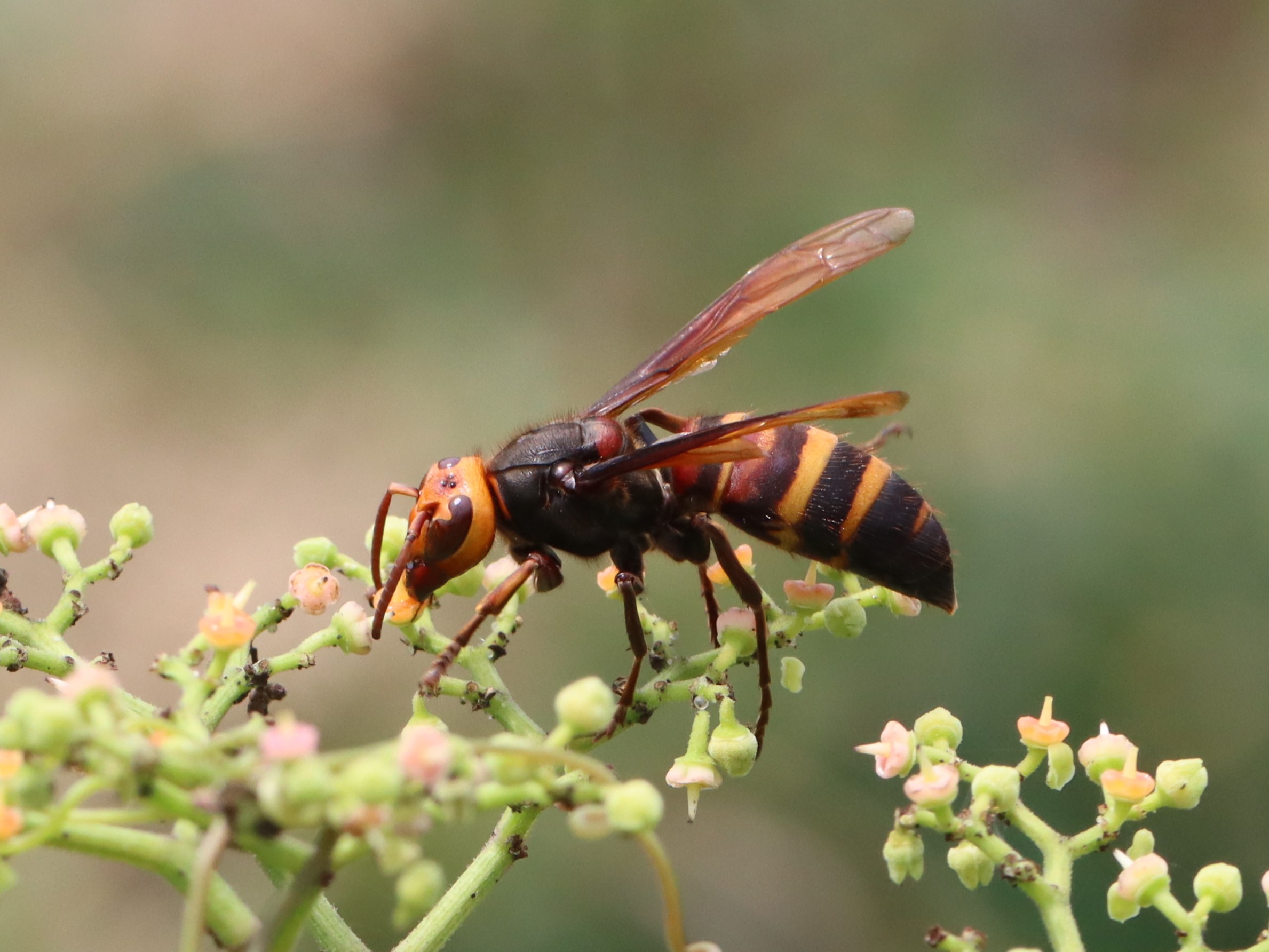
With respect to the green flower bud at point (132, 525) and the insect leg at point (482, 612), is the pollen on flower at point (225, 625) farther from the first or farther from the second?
the green flower bud at point (132, 525)

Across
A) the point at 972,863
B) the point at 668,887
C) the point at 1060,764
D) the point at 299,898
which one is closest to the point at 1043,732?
the point at 1060,764

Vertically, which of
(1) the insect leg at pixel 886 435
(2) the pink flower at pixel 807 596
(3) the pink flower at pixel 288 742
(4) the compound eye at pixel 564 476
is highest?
(4) the compound eye at pixel 564 476

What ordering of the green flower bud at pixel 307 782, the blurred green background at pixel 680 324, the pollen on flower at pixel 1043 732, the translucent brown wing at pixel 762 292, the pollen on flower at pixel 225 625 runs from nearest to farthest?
the green flower bud at pixel 307 782 < the pollen on flower at pixel 225 625 < the pollen on flower at pixel 1043 732 < the translucent brown wing at pixel 762 292 < the blurred green background at pixel 680 324

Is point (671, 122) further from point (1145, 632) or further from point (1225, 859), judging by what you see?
point (1225, 859)

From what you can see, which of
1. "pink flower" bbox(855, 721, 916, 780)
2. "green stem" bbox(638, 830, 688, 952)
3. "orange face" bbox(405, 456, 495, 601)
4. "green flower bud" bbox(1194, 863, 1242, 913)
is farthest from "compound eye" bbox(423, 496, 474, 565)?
"green flower bud" bbox(1194, 863, 1242, 913)

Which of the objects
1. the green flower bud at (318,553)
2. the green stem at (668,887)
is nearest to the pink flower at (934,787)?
the green stem at (668,887)

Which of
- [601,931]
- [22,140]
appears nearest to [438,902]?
[601,931]
